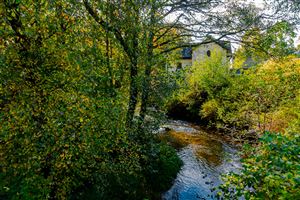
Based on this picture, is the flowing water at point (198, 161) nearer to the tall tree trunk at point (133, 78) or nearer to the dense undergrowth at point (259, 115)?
the dense undergrowth at point (259, 115)

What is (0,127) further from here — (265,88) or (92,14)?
(265,88)

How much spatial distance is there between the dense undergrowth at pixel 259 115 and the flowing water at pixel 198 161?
846 millimetres

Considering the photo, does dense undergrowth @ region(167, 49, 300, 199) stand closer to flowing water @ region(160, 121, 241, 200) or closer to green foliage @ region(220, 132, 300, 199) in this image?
green foliage @ region(220, 132, 300, 199)

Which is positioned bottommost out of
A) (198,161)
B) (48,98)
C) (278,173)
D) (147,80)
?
(198,161)

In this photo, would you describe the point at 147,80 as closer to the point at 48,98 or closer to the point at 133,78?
the point at 133,78

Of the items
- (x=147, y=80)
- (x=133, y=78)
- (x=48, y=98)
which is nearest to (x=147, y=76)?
(x=147, y=80)

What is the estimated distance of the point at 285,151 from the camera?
8.41 ft

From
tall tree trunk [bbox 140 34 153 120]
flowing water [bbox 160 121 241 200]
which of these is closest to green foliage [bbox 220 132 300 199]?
flowing water [bbox 160 121 241 200]

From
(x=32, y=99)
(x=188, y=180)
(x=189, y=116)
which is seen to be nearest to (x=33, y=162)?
(x=32, y=99)

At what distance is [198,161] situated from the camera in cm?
984

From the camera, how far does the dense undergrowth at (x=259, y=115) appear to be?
2.57 metres

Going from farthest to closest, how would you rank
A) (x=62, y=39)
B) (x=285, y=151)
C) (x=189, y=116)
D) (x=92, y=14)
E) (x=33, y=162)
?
(x=189, y=116), (x=92, y=14), (x=62, y=39), (x=33, y=162), (x=285, y=151)

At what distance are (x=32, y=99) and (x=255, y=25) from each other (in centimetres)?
661

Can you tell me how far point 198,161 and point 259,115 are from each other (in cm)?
327
